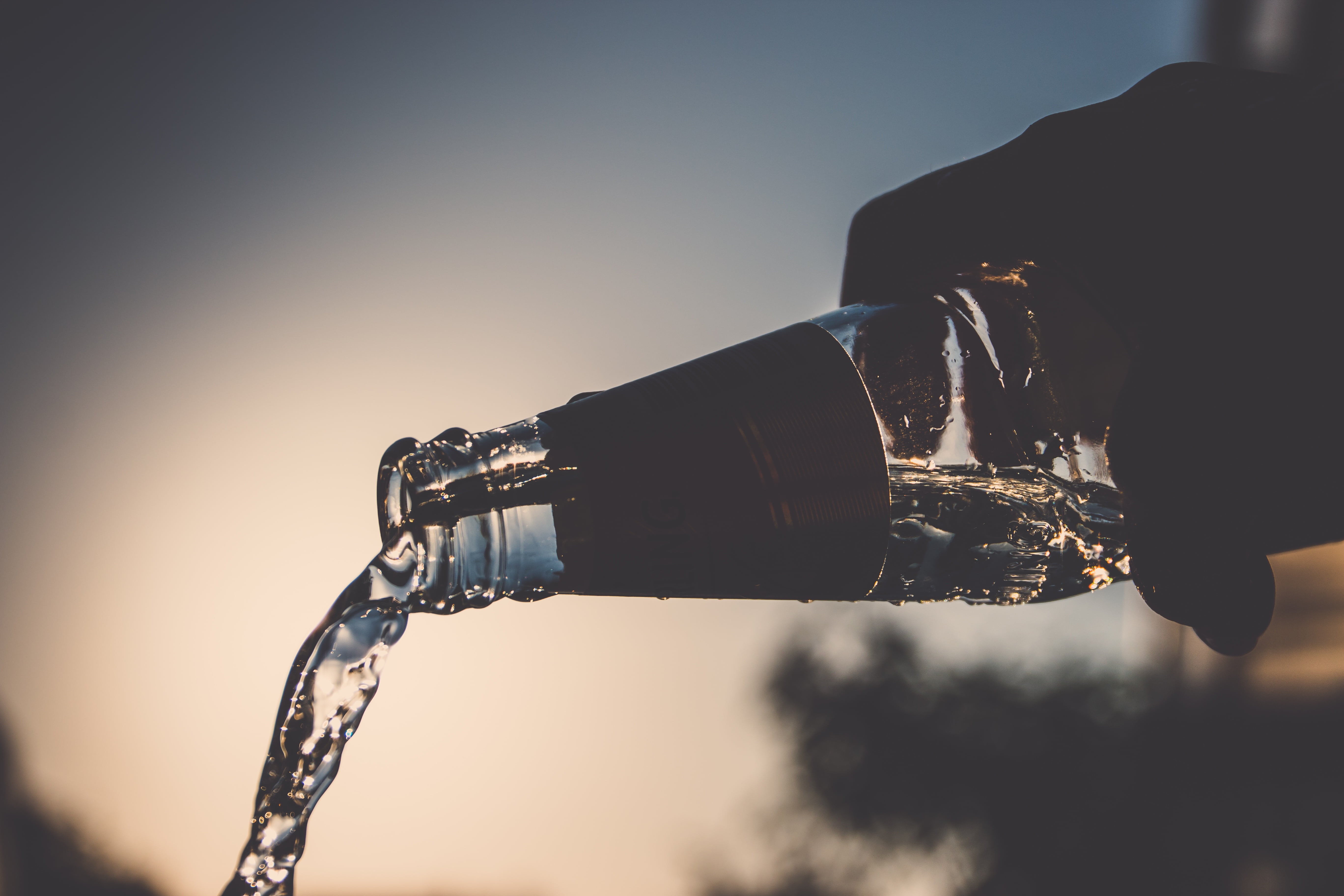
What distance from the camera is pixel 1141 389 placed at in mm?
474

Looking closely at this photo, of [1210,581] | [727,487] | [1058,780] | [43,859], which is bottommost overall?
[1058,780]

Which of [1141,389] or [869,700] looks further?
[869,700]

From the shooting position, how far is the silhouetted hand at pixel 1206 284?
42 centimetres

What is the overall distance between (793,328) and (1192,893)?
5260 mm

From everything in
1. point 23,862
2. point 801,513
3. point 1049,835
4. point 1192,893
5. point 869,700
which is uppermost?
point 801,513

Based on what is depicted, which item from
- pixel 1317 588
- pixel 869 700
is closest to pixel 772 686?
pixel 869 700

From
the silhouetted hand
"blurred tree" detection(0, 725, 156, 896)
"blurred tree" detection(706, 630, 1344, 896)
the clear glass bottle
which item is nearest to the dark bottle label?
the clear glass bottle

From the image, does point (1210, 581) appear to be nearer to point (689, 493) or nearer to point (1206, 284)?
point (1206, 284)

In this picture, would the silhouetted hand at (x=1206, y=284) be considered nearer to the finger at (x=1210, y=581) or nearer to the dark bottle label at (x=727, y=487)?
the finger at (x=1210, y=581)

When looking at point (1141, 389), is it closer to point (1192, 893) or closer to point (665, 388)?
point (665, 388)

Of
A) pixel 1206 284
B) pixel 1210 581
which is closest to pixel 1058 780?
pixel 1210 581

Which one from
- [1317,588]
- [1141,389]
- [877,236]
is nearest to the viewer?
[1141,389]

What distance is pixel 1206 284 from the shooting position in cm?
44

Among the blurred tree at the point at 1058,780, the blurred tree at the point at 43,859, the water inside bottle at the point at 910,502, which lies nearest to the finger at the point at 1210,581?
the water inside bottle at the point at 910,502
